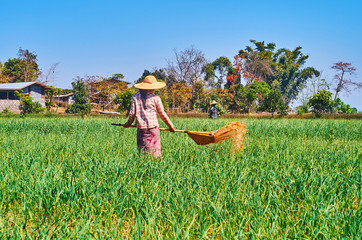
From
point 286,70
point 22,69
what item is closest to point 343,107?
point 286,70

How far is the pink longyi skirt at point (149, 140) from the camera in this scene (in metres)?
4.46

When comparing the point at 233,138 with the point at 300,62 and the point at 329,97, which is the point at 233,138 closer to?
the point at 329,97

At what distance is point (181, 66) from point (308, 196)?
3324cm

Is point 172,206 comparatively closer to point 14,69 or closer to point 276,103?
point 276,103

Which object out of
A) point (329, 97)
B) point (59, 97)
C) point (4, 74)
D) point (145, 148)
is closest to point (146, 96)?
point (145, 148)

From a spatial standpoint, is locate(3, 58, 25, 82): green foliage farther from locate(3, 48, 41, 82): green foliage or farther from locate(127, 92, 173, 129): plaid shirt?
locate(127, 92, 173, 129): plaid shirt

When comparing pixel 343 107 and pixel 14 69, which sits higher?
pixel 14 69

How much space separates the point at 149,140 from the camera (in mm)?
4465

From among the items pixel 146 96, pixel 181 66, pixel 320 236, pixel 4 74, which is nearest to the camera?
pixel 320 236

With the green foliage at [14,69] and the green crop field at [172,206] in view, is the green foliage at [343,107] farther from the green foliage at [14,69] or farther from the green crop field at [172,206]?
the green foliage at [14,69]

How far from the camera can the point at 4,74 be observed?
41.8 m

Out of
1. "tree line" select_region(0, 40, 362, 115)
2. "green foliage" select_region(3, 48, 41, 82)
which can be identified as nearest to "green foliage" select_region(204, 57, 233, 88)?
"tree line" select_region(0, 40, 362, 115)

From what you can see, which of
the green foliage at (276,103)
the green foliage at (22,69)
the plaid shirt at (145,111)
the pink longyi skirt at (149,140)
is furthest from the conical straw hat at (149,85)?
the green foliage at (22,69)

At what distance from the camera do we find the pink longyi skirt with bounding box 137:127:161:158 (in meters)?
4.46
